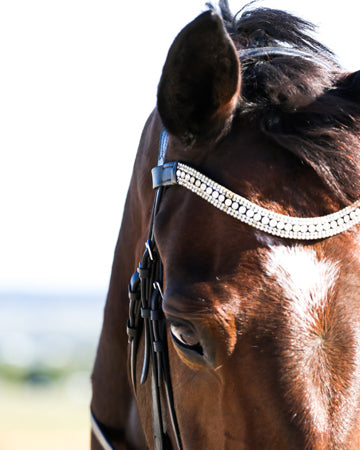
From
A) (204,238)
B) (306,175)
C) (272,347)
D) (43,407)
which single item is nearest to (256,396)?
(272,347)

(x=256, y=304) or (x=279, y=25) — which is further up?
(x=279, y=25)

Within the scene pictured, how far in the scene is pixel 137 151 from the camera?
104 inches

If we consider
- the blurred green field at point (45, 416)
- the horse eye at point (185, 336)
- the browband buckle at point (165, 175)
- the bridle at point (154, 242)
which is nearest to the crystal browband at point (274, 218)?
the bridle at point (154, 242)

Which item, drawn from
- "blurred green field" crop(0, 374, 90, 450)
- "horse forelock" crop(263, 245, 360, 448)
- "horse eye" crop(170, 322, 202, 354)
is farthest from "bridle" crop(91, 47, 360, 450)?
"blurred green field" crop(0, 374, 90, 450)

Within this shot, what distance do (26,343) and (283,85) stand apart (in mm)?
48875

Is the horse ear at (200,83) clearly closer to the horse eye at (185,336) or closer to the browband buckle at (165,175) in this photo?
the browband buckle at (165,175)

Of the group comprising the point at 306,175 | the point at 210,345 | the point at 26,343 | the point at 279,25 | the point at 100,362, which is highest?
the point at 279,25

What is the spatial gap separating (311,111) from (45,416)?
61.4 ft

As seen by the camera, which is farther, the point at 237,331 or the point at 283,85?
the point at 283,85

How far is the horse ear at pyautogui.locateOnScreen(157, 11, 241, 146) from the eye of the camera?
1.70m

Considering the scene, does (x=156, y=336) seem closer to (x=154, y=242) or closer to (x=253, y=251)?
(x=154, y=242)

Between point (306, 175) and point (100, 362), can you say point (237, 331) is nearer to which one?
point (306, 175)

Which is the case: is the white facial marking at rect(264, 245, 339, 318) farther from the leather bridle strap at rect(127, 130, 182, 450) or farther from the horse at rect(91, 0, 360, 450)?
the leather bridle strap at rect(127, 130, 182, 450)

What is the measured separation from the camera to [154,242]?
2102mm
